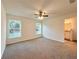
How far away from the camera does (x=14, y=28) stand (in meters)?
6.82

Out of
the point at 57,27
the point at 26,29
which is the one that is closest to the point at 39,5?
the point at 57,27

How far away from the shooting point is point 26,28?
799 centimetres

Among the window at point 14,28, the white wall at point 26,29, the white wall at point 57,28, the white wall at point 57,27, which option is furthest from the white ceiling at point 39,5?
the white wall at point 57,28

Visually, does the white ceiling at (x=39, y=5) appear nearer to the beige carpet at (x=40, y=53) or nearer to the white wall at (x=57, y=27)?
the white wall at (x=57, y=27)

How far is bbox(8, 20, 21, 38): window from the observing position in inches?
252

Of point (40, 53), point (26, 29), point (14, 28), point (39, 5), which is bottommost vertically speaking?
point (40, 53)

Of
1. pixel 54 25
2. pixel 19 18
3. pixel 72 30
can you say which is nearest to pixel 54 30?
pixel 54 25

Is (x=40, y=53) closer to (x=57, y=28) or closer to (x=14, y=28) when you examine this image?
(x=14, y=28)

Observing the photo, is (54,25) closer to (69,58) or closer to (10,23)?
(10,23)

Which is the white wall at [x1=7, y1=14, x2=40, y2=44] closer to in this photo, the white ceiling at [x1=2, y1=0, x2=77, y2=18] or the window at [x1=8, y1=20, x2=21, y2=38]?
the window at [x1=8, y1=20, x2=21, y2=38]

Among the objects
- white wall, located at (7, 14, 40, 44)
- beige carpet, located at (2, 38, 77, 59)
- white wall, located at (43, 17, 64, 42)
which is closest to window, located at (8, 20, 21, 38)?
white wall, located at (7, 14, 40, 44)

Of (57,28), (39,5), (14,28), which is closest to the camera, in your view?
(39,5)

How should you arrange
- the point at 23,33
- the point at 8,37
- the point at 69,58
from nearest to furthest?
the point at 69,58 → the point at 8,37 → the point at 23,33

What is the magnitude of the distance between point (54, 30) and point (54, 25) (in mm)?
497
